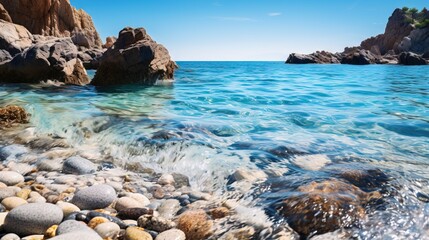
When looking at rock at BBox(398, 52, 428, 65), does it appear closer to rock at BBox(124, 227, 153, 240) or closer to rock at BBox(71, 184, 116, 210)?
rock at BBox(71, 184, 116, 210)

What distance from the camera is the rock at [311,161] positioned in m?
4.34

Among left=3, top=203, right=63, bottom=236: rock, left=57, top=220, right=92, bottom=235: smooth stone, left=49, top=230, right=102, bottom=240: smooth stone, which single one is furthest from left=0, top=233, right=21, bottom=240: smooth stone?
left=49, top=230, right=102, bottom=240: smooth stone

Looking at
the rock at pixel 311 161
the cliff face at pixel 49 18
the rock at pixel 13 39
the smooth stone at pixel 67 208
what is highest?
the cliff face at pixel 49 18

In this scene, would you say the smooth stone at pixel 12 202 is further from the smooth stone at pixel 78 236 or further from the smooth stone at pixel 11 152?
the smooth stone at pixel 11 152

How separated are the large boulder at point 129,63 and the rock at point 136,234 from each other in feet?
41.8

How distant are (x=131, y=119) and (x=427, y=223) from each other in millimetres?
5773

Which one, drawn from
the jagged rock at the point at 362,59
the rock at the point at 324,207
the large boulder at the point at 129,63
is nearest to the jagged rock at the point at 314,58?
the jagged rock at the point at 362,59

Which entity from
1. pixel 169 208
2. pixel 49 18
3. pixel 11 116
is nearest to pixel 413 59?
pixel 49 18

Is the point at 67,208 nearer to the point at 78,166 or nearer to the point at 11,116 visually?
the point at 78,166

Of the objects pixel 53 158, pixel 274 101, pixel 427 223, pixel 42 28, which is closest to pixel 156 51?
pixel 274 101

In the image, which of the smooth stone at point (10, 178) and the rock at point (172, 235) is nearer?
the rock at point (172, 235)

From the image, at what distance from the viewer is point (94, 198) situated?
11.7ft

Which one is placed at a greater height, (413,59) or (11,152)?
(413,59)

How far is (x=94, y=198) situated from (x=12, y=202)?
2.64ft
